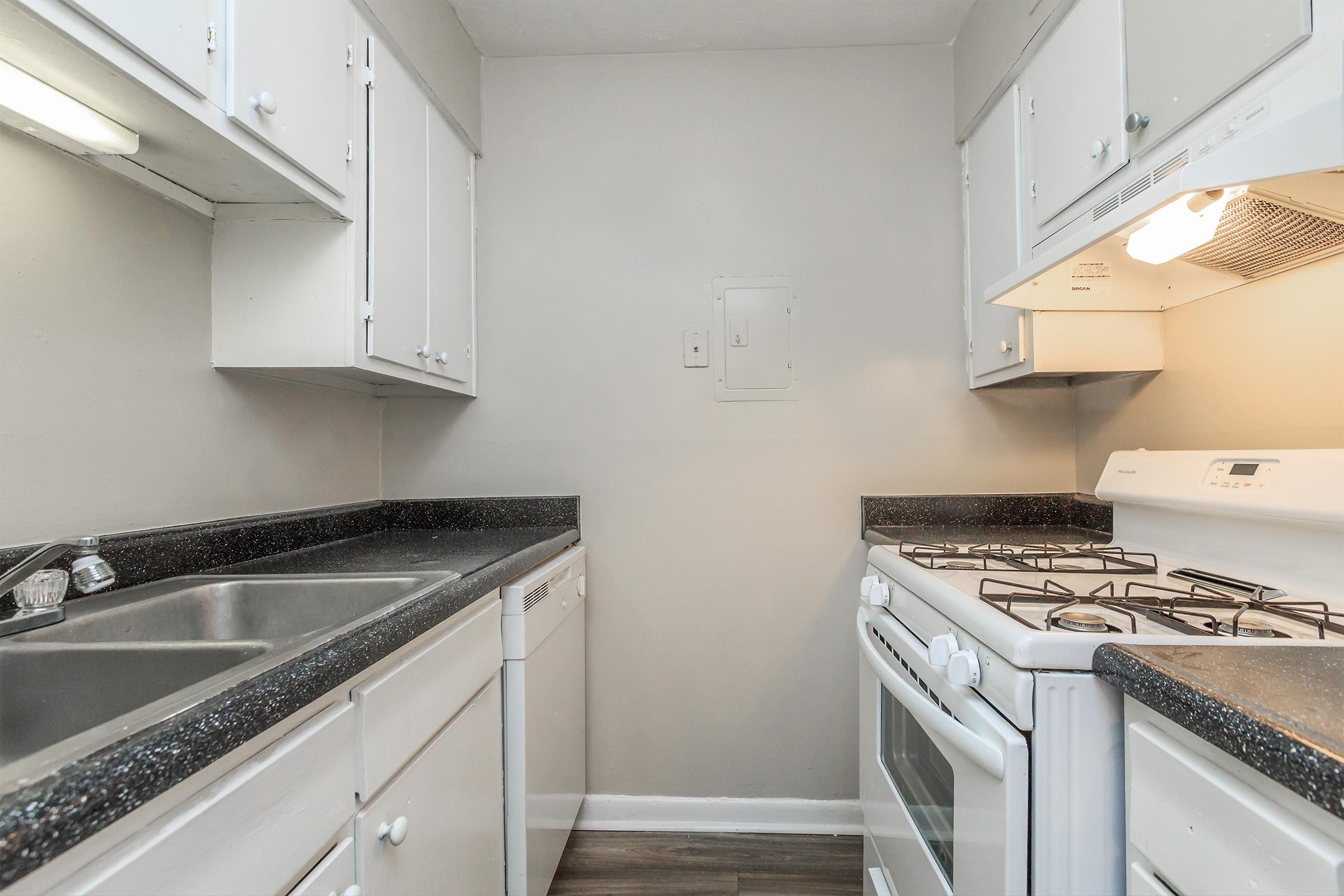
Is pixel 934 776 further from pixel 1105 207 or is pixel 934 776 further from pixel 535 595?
pixel 1105 207

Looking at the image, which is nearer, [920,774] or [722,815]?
[920,774]

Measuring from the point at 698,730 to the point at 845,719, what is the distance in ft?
1.57

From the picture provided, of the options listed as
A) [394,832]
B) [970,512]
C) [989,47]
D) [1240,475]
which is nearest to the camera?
[394,832]

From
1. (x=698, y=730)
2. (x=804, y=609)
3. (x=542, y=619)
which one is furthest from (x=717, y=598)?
(x=542, y=619)

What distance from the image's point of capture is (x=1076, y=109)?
4.42 ft

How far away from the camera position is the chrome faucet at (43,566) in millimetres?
815

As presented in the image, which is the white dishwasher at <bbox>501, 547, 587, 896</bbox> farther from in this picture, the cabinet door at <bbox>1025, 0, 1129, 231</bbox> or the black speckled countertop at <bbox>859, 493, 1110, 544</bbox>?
the cabinet door at <bbox>1025, 0, 1129, 231</bbox>

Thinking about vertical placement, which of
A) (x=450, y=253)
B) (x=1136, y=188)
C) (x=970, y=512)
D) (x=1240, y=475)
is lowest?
(x=970, y=512)

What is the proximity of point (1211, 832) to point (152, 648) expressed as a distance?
1.20 metres

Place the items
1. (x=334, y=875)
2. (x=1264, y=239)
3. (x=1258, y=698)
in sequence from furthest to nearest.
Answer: (x=1264, y=239), (x=334, y=875), (x=1258, y=698)

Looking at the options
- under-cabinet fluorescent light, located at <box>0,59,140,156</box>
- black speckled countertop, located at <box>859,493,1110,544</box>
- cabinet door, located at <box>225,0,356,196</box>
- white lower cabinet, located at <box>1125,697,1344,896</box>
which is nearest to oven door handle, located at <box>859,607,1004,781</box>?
white lower cabinet, located at <box>1125,697,1344,896</box>

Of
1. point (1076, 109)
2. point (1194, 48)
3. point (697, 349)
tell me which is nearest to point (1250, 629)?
point (1194, 48)

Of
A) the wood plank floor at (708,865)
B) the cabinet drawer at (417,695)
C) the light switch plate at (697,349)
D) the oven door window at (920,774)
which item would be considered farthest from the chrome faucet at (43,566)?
the light switch plate at (697,349)

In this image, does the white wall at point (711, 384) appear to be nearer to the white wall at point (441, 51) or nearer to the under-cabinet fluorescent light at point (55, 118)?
the white wall at point (441, 51)
